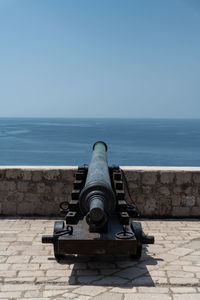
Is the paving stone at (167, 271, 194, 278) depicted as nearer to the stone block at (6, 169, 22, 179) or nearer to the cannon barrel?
the cannon barrel

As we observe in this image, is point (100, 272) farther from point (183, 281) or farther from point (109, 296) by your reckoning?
point (183, 281)

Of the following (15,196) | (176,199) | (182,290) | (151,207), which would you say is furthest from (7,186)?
(182,290)

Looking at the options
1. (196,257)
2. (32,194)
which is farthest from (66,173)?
(196,257)

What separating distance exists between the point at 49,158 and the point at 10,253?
46.2 metres

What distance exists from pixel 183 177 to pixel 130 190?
880 mm

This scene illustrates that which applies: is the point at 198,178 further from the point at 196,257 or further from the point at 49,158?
the point at 49,158

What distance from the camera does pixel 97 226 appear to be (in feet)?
14.4

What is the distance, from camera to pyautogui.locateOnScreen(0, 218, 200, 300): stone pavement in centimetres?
394

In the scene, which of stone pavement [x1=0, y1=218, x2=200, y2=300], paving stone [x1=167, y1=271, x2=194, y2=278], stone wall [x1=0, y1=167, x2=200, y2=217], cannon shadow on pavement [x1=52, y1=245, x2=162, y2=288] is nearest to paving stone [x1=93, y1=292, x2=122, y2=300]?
stone pavement [x1=0, y1=218, x2=200, y2=300]

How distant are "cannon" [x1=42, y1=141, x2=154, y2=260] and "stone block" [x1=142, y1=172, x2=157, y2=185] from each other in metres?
1.80

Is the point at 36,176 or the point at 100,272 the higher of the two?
the point at 36,176

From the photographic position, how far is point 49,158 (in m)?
51.1

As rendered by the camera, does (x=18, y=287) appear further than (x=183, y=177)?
No

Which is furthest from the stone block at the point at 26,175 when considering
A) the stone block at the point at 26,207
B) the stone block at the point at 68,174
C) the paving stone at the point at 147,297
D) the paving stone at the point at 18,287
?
the paving stone at the point at 147,297
